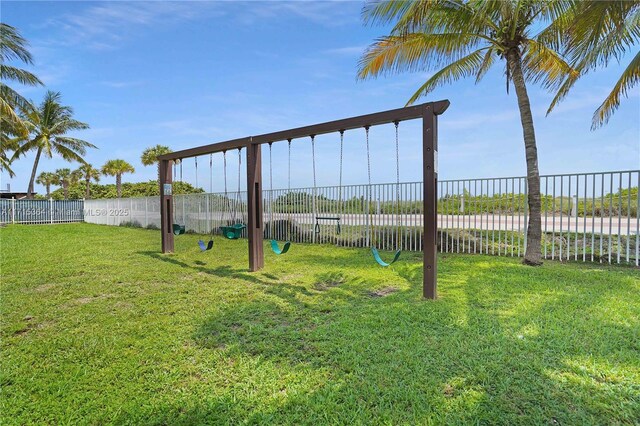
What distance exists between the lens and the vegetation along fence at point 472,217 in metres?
5.59

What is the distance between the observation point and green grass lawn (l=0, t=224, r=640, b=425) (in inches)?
70.1

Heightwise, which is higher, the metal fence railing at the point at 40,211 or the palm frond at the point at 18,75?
the palm frond at the point at 18,75

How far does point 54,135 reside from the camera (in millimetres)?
20469

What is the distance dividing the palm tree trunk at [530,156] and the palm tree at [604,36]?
0.84m

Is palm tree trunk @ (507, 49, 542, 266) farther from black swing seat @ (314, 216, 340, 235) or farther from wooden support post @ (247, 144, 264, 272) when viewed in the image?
wooden support post @ (247, 144, 264, 272)

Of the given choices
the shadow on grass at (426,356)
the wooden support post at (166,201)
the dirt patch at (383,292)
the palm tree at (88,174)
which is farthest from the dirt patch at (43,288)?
the palm tree at (88,174)

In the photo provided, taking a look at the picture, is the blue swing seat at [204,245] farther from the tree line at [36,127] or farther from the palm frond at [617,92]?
the tree line at [36,127]

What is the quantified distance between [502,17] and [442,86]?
1.58 meters

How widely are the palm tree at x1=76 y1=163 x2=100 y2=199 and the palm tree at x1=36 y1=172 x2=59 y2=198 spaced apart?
7085mm

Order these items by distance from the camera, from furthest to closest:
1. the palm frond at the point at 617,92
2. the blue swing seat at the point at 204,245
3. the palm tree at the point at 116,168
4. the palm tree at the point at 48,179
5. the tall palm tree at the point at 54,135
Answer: the palm tree at the point at 48,179
the palm tree at the point at 116,168
the tall palm tree at the point at 54,135
the blue swing seat at the point at 204,245
the palm frond at the point at 617,92

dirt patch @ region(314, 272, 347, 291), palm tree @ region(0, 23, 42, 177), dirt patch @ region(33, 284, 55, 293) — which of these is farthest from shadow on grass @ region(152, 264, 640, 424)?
palm tree @ region(0, 23, 42, 177)

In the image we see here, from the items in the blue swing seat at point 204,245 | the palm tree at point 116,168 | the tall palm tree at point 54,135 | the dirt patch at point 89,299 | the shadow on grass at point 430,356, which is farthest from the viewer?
the palm tree at point 116,168

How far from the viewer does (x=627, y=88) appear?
5.46 meters

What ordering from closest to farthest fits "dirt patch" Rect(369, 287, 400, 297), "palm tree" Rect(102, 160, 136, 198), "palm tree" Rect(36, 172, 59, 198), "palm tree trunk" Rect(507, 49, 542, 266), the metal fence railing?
1. "dirt patch" Rect(369, 287, 400, 297)
2. "palm tree trunk" Rect(507, 49, 542, 266)
3. the metal fence railing
4. "palm tree" Rect(102, 160, 136, 198)
5. "palm tree" Rect(36, 172, 59, 198)
